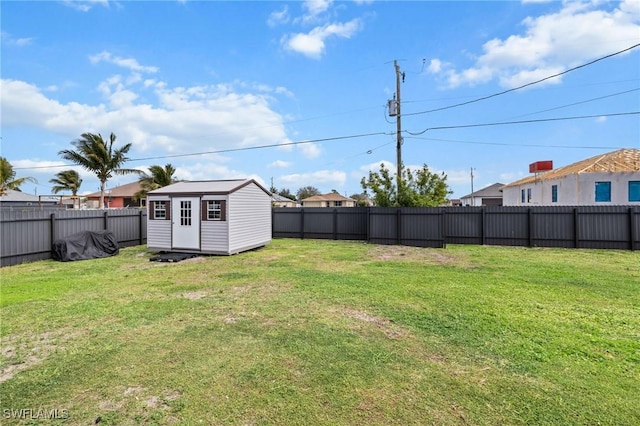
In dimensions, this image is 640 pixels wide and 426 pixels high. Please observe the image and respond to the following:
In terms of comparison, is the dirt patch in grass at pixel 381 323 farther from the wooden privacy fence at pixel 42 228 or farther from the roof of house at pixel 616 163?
the roof of house at pixel 616 163

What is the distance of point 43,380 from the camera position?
9.11 feet

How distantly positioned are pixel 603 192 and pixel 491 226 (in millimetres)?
8935

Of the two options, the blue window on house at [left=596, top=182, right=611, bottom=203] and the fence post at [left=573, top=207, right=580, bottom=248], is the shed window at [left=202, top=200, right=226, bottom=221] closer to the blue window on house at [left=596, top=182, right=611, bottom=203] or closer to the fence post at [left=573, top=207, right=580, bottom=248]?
the fence post at [left=573, top=207, right=580, bottom=248]

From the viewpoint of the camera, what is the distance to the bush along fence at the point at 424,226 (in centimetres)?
929

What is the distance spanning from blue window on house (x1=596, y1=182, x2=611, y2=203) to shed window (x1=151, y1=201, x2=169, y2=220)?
66.2ft

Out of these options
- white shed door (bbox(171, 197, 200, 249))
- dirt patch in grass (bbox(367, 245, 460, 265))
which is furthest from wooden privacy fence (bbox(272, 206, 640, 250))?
white shed door (bbox(171, 197, 200, 249))

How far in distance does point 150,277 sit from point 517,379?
699 cm

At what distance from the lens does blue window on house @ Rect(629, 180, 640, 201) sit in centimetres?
1570

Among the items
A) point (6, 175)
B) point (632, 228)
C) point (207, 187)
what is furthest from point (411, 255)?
point (6, 175)

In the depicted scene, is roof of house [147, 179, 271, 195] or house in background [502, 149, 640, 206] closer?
roof of house [147, 179, 271, 195]

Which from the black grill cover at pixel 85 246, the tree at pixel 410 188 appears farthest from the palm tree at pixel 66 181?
the tree at pixel 410 188

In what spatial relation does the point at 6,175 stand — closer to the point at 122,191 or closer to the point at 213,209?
the point at 122,191

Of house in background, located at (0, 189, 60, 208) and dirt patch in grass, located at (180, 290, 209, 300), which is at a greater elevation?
house in background, located at (0, 189, 60, 208)

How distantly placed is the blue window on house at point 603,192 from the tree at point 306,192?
5226 cm
